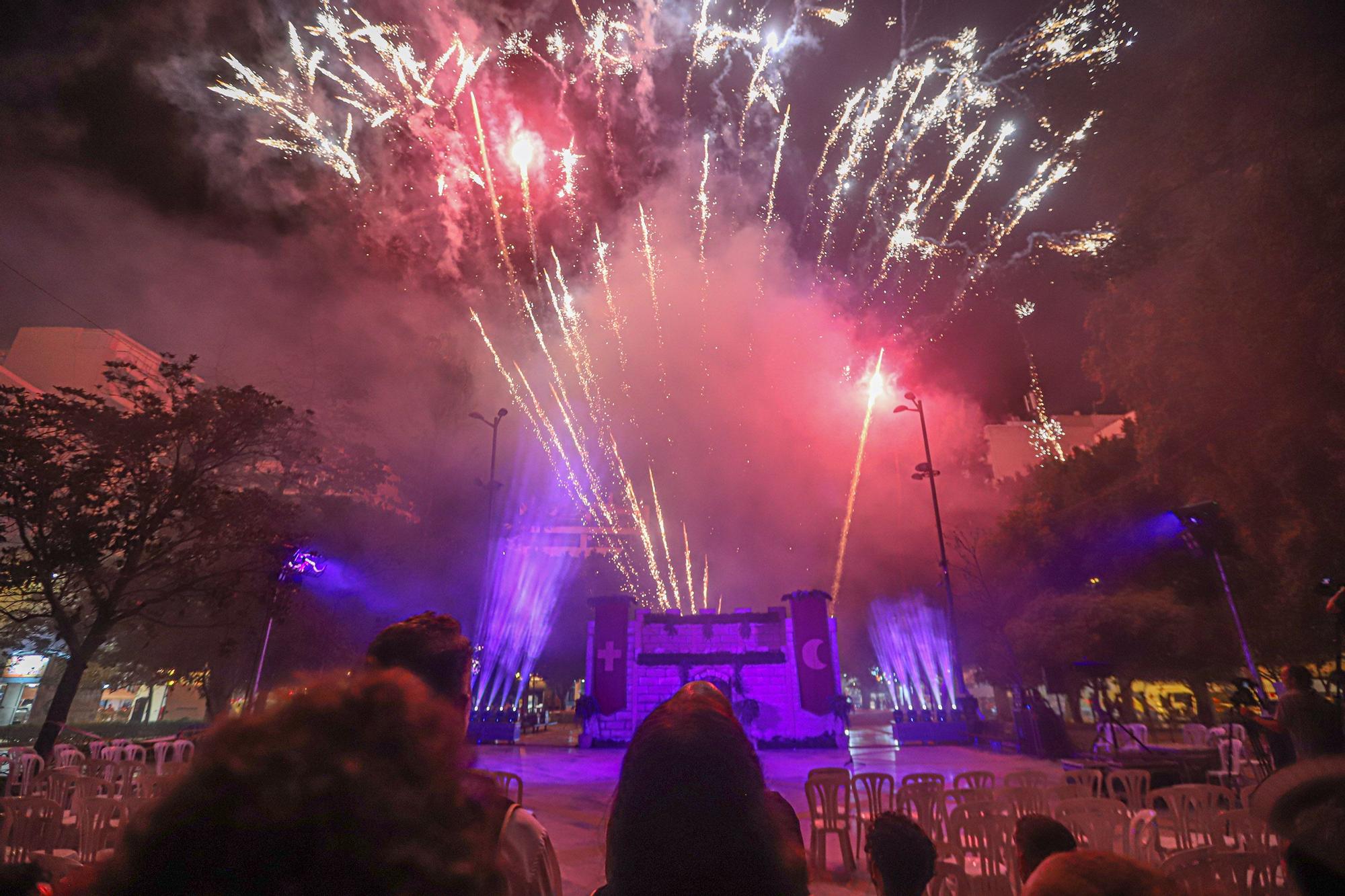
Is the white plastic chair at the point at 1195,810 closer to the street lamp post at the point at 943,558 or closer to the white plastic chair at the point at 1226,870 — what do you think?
the white plastic chair at the point at 1226,870

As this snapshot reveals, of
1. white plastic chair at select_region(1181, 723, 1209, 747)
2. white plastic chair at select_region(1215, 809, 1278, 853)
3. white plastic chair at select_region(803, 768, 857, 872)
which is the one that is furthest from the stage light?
white plastic chair at select_region(803, 768, 857, 872)

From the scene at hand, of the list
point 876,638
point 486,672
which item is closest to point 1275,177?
point 486,672

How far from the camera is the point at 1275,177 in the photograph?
1340cm

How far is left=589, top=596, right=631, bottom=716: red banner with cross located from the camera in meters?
24.5

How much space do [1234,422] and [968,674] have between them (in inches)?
1560

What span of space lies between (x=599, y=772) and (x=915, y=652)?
84.7 feet

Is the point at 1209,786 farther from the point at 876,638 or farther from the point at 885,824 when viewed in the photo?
the point at 876,638

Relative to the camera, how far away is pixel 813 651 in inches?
972

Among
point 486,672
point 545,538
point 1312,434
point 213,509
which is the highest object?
point 545,538

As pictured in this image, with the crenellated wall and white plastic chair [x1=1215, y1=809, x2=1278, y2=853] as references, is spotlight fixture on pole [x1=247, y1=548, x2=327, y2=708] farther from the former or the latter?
the crenellated wall

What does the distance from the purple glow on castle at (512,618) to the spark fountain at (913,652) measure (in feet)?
62.3

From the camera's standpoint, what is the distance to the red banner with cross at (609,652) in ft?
80.3

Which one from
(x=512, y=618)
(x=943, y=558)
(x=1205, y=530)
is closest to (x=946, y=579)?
(x=943, y=558)

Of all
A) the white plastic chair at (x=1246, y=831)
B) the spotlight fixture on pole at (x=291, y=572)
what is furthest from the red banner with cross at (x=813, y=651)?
the white plastic chair at (x=1246, y=831)
